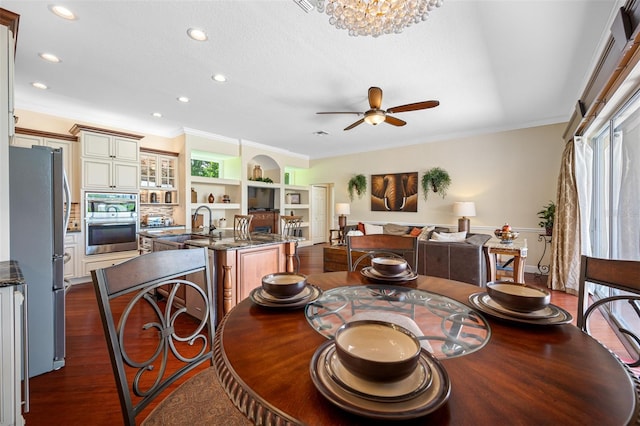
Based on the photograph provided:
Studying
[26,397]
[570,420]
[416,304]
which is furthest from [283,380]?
[26,397]

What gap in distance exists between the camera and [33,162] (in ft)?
5.96

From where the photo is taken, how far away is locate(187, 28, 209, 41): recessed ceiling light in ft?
7.36

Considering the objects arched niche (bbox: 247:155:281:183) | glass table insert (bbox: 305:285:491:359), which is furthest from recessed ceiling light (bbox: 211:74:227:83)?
arched niche (bbox: 247:155:281:183)

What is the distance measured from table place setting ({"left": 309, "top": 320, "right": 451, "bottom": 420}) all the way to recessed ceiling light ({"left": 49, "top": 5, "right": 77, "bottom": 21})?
301cm

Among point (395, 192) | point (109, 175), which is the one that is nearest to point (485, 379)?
point (109, 175)

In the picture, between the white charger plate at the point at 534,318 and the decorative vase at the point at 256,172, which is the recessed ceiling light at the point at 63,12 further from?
the decorative vase at the point at 256,172

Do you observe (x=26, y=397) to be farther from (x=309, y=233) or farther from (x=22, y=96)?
(x=309, y=233)

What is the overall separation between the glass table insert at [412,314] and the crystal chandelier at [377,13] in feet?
4.67

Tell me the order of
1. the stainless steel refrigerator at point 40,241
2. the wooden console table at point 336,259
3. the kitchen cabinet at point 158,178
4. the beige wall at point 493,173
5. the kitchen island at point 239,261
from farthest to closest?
the kitchen cabinet at point 158,178
the beige wall at point 493,173
the wooden console table at point 336,259
the kitchen island at point 239,261
the stainless steel refrigerator at point 40,241

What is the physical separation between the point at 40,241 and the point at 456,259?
379cm

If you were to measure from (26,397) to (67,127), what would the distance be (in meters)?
4.08

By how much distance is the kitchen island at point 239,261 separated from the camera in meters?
2.39

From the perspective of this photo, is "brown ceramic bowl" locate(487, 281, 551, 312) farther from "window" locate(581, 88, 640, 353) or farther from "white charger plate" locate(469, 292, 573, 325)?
"window" locate(581, 88, 640, 353)

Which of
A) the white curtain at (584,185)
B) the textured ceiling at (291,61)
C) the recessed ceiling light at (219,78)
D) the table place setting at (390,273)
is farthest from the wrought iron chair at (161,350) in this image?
the white curtain at (584,185)
